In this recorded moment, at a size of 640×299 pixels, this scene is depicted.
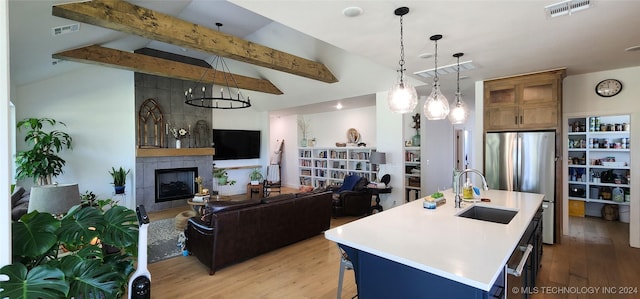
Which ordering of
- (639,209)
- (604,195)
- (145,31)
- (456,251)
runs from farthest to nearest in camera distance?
(604,195) → (639,209) → (145,31) → (456,251)

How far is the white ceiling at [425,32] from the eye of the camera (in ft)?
7.25

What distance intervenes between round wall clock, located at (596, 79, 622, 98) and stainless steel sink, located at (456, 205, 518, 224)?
126 inches

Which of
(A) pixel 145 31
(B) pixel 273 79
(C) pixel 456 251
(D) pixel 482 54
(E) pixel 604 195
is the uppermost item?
(B) pixel 273 79

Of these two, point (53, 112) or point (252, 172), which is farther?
point (252, 172)

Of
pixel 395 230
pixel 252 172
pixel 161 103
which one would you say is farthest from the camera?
pixel 252 172

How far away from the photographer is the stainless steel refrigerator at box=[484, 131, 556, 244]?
13.3 ft

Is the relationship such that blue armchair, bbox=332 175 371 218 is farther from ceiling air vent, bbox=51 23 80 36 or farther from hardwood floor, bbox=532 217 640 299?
ceiling air vent, bbox=51 23 80 36

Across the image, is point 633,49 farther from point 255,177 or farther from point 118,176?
point 118,176

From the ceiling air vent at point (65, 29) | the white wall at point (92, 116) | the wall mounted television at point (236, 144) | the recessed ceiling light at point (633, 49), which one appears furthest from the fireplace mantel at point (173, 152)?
the recessed ceiling light at point (633, 49)

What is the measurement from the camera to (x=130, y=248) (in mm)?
1632

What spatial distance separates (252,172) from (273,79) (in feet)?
10.1

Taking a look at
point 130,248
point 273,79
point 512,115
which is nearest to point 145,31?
point 130,248

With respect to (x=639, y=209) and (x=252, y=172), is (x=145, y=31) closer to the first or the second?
(x=252, y=172)

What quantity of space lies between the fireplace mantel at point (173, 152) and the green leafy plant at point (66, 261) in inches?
205
